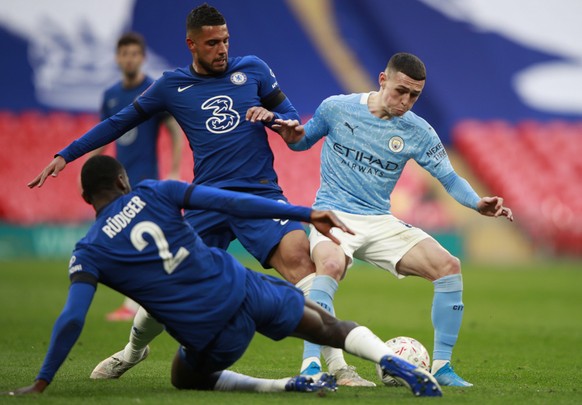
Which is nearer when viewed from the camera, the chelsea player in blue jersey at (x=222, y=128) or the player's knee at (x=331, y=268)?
the player's knee at (x=331, y=268)

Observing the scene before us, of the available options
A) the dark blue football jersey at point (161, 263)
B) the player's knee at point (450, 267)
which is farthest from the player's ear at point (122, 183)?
the player's knee at point (450, 267)

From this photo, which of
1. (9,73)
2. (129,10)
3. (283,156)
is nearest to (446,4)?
(283,156)

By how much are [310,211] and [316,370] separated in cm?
150

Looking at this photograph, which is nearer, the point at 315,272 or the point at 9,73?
the point at 315,272

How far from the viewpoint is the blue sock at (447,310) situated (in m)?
6.72

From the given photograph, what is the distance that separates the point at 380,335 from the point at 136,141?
314 centimetres

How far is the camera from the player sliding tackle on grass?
18.0 ft

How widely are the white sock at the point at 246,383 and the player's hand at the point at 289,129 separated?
5.28 ft

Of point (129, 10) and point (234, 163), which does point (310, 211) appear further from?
point (129, 10)

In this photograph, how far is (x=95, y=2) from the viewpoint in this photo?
86.5ft

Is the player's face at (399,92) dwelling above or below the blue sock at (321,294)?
above

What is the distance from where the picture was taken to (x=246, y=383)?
20.1 feet

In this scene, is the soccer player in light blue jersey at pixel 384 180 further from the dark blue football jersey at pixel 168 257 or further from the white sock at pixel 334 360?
the dark blue football jersey at pixel 168 257

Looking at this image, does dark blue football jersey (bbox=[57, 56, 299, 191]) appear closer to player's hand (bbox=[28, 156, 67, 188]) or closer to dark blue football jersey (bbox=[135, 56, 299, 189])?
dark blue football jersey (bbox=[135, 56, 299, 189])
